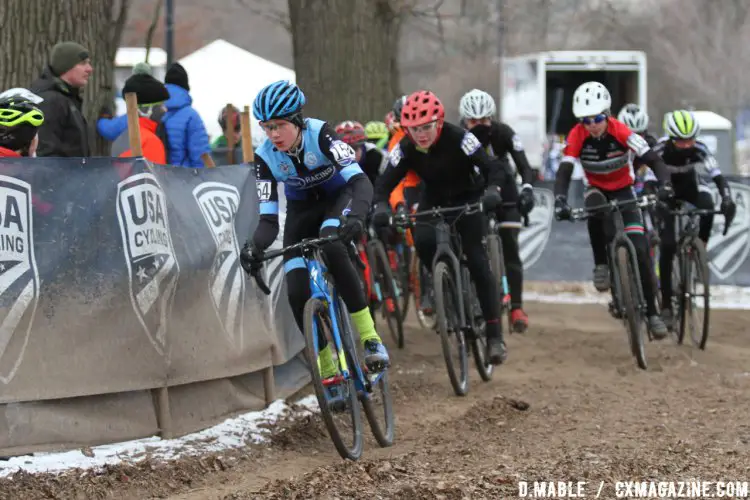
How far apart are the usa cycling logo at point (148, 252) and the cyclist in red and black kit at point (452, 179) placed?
6.80 feet

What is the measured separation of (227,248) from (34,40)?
284 cm

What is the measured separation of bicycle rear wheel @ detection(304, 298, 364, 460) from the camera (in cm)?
696

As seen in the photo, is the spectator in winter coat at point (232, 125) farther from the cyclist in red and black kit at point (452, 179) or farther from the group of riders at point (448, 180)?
the cyclist in red and black kit at point (452, 179)

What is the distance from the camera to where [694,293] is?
11.6 m

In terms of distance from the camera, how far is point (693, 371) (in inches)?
413

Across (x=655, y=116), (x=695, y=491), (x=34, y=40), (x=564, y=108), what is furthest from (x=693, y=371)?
(x=655, y=116)

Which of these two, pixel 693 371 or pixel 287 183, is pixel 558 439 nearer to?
pixel 287 183

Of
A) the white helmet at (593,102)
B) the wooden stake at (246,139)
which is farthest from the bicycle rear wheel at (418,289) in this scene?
the wooden stake at (246,139)

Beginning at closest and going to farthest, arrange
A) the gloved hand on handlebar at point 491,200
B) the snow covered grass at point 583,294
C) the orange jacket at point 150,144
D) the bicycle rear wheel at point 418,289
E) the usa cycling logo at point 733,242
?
the gloved hand on handlebar at point 491,200 < the orange jacket at point 150,144 < the bicycle rear wheel at point 418,289 < the snow covered grass at point 583,294 < the usa cycling logo at point 733,242

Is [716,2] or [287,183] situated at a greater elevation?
[716,2]

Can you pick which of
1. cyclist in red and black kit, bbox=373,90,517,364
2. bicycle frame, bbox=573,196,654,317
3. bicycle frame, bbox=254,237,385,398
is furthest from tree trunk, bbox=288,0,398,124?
bicycle frame, bbox=254,237,385,398

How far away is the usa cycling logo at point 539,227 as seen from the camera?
17094 mm

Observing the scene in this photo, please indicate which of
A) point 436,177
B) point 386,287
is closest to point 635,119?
point 386,287

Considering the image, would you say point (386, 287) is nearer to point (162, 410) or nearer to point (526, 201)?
point (526, 201)
